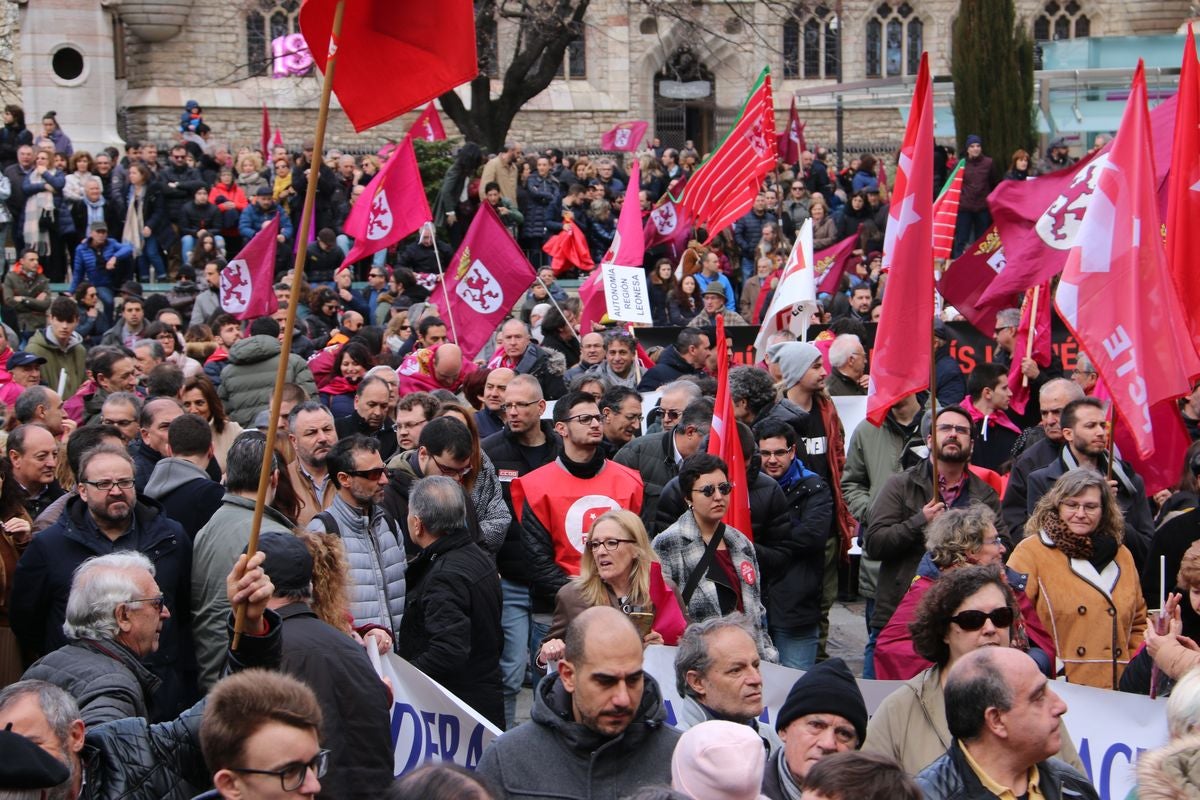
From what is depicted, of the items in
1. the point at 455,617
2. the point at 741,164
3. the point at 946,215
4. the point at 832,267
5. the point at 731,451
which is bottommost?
the point at 455,617

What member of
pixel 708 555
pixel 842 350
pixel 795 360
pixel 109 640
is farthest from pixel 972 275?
pixel 109 640

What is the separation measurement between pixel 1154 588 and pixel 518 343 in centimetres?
486

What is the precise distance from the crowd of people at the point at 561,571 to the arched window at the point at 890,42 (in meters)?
27.4

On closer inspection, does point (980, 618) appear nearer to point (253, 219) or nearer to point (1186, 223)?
point (1186, 223)

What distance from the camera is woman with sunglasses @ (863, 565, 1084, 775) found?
492 cm

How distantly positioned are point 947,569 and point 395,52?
2.49m

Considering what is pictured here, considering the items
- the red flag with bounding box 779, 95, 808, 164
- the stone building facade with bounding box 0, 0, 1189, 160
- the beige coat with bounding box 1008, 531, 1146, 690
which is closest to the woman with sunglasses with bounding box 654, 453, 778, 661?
the beige coat with bounding box 1008, 531, 1146, 690

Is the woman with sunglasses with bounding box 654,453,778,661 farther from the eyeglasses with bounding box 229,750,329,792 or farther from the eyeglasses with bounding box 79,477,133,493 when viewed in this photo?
the eyeglasses with bounding box 229,750,329,792

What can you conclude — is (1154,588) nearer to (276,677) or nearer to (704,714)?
(704,714)

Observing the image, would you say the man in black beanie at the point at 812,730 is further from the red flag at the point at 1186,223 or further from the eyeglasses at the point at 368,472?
the red flag at the point at 1186,223

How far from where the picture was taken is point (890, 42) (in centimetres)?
3831

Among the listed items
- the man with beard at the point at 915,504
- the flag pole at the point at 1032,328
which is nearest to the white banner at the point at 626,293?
the flag pole at the point at 1032,328

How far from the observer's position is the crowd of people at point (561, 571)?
433cm

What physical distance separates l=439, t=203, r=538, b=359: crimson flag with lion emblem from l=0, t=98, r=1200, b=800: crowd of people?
0.72 ft
